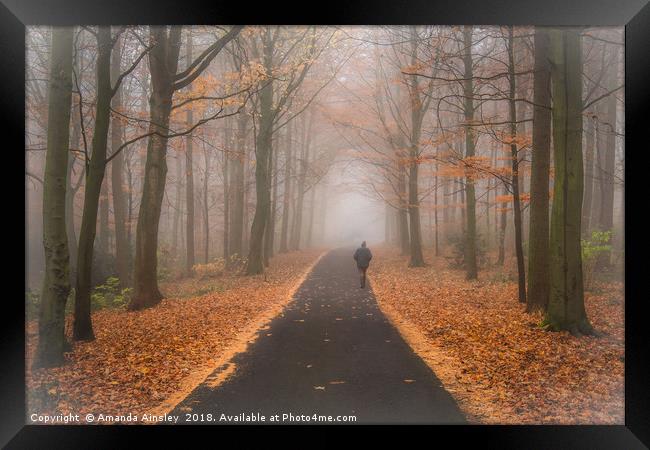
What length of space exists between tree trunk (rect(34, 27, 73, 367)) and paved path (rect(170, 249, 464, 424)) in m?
2.56

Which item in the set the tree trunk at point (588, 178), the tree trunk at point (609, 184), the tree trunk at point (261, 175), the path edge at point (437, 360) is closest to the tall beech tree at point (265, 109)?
the tree trunk at point (261, 175)

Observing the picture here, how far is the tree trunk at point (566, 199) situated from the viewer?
23.0ft

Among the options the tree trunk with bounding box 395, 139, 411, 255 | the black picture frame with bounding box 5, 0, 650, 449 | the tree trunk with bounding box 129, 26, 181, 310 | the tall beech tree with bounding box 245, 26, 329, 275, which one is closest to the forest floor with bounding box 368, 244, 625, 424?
the black picture frame with bounding box 5, 0, 650, 449

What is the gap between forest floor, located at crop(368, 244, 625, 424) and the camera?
4941mm

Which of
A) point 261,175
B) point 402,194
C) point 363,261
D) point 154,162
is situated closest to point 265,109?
point 261,175

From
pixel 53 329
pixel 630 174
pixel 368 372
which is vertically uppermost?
pixel 630 174

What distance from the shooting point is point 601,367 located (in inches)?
228

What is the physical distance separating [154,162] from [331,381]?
297 inches

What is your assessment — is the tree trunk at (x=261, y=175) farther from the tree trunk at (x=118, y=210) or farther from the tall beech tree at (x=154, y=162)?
the tall beech tree at (x=154, y=162)

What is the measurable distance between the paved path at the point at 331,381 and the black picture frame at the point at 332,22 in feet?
0.89

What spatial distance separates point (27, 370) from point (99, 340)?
1.68 m

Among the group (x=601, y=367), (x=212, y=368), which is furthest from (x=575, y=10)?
(x=212, y=368)

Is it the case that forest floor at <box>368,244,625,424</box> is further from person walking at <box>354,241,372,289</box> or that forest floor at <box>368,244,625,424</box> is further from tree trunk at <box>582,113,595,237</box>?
tree trunk at <box>582,113,595,237</box>

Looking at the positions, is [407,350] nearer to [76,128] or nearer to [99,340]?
[99,340]
